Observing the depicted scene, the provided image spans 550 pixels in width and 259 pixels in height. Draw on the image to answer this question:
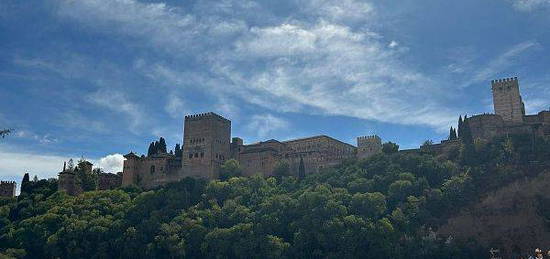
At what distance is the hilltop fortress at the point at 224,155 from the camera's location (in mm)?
97000

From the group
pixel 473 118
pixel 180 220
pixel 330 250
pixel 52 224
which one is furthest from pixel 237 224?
pixel 473 118

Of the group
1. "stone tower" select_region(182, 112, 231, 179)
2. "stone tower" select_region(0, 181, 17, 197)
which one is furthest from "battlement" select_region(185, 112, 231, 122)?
"stone tower" select_region(0, 181, 17, 197)

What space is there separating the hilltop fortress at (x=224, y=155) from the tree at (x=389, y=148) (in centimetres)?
457

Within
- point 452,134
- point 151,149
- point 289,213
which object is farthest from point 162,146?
point 452,134

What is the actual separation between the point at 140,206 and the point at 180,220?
777 cm

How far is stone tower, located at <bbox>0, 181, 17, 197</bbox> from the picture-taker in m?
106

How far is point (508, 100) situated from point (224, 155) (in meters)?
48.8

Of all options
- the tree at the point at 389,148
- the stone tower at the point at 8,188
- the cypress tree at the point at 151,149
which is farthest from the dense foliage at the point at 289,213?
the stone tower at the point at 8,188

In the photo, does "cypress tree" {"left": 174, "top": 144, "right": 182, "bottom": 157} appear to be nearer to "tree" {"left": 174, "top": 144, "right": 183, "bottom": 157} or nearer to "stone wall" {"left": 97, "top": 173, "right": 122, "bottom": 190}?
"tree" {"left": 174, "top": 144, "right": 183, "bottom": 157}

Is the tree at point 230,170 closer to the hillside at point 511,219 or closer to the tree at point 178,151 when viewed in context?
the tree at point 178,151

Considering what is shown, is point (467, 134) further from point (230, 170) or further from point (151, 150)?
point (151, 150)

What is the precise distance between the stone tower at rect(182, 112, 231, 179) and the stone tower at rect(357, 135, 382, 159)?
77.4ft

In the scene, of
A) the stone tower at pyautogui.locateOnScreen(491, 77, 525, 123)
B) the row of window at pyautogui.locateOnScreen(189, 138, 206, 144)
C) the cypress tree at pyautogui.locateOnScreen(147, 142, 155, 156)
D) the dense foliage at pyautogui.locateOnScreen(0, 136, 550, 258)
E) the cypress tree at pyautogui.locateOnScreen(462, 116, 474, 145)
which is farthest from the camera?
the cypress tree at pyautogui.locateOnScreen(147, 142, 155, 156)

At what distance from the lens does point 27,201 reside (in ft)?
307
